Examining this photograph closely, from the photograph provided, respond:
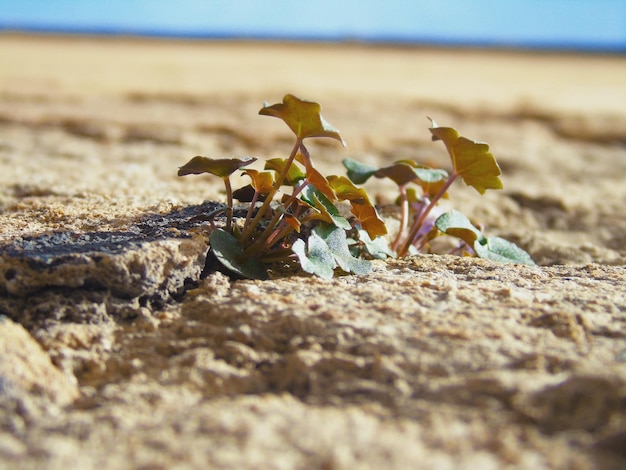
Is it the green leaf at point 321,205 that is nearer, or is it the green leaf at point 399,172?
the green leaf at point 321,205

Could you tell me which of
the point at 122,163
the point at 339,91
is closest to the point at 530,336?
the point at 122,163

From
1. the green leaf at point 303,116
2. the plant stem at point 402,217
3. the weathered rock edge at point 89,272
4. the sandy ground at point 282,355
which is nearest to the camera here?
the sandy ground at point 282,355

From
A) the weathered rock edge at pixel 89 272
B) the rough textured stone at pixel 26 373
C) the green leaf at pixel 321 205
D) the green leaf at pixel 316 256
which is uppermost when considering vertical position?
the green leaf at pixel 321 205

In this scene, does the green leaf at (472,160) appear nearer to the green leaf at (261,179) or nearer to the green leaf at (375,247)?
the green leaf at (375,247)

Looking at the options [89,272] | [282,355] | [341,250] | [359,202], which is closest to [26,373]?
[89,272]

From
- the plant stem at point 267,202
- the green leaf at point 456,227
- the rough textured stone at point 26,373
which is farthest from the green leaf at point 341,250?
the rough textured stone at point 26,373

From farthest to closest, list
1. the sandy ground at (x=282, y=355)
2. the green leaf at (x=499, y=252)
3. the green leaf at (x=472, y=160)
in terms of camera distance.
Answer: the green leaf at (x=499, y=252), the green leaf at (x=472, y=160), the sandy ground at (x=282, y=355)
